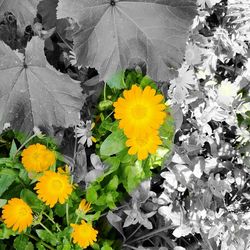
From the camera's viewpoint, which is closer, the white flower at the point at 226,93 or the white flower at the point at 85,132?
the white flower at the point at 85,132

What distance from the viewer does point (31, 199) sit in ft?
4.94

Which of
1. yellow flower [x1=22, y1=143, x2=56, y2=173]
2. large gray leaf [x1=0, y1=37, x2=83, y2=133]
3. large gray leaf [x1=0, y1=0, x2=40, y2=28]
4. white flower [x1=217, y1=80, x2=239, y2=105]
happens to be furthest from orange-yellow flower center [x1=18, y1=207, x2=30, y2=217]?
white flower [x1=217, y1=80, x2=239, y2=105]

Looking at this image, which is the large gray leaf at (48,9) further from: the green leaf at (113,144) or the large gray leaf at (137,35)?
the green leaf at (113,144)

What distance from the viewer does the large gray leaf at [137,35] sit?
1428mm

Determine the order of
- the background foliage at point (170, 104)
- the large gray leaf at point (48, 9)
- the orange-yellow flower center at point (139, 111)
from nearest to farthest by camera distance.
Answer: the orange-yellow flower center at point (139, 111)
the background foliage at point (170, 104)
the large gray leaf at point (48, 9)

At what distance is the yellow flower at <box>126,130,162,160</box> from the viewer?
4.48ft

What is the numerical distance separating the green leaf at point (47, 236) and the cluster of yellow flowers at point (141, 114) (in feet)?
1.28

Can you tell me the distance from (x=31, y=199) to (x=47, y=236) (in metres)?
0.12

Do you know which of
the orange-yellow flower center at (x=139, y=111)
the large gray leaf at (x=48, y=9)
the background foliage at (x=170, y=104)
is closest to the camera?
the orange-yellow flower center at (x=139, y=111)

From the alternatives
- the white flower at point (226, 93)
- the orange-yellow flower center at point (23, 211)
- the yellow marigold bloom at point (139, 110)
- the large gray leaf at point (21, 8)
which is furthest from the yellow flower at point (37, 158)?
the white flower at point (226, 93)

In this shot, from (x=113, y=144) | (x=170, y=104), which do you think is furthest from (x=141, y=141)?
(x=170, y=104)

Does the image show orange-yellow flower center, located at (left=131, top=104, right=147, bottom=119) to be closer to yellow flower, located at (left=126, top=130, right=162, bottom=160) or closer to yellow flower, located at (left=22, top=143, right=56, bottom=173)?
yellow flower, located at (left=126, top=130, right=162, bottom=160)

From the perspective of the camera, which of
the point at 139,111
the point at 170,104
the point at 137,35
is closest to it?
the point at 139,111

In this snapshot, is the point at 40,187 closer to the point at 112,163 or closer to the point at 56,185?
the point at 56,185
